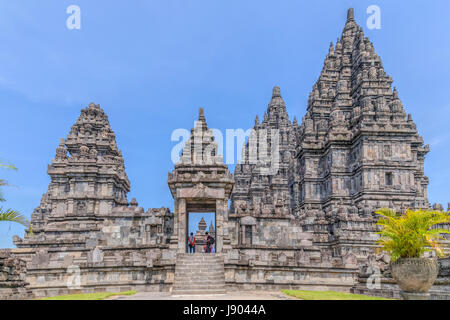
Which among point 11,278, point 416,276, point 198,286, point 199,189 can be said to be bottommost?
point 198,286

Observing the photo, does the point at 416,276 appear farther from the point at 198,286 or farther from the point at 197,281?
the point at 197,281

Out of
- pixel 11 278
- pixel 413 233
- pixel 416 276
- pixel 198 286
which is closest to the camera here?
pixel 416 276

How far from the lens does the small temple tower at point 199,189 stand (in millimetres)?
22719

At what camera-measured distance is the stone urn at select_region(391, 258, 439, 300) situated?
13.6 m

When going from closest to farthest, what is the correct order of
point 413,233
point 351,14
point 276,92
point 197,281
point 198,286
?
1. point 413,233
2. point 198,286
3. point 197,281
4. point 351,14
5. point 276,92

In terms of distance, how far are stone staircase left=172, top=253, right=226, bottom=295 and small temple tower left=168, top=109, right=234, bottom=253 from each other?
1235 mm

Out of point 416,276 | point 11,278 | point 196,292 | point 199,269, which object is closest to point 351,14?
point 199,269

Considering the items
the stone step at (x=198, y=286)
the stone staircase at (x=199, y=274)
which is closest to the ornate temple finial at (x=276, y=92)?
the stone staircase at (x=199, y=274)

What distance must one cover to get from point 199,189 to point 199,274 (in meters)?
4.81

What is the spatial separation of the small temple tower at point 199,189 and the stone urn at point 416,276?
1058 centimetres

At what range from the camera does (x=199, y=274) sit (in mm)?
20281

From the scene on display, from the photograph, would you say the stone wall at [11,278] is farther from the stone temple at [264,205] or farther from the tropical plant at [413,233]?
the tropical plant at [413,233]

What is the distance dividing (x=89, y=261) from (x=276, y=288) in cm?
1024
